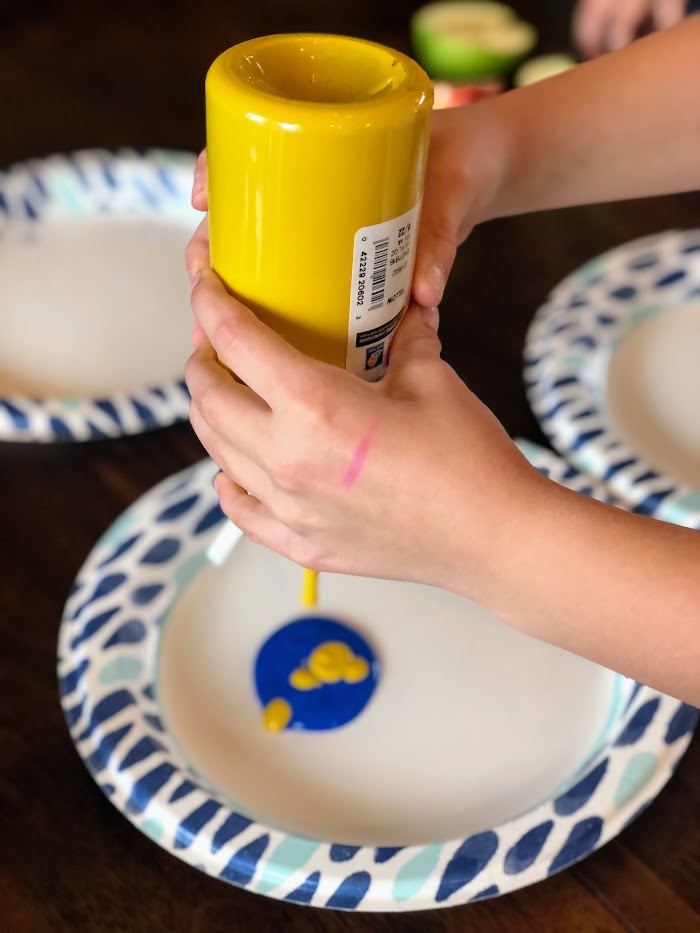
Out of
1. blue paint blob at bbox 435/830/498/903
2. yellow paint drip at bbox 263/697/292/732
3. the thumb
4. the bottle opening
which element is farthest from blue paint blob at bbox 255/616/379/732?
the bottle opening

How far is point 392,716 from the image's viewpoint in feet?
1.84

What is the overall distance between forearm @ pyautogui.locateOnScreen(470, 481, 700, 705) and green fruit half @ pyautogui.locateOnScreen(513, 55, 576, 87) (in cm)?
72

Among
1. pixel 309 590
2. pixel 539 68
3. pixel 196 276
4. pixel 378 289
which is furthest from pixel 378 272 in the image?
pixel 539 68

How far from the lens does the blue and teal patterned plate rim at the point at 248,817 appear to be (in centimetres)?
47

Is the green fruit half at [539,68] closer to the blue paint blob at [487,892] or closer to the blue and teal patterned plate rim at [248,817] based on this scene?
the blue and teal patterned plate rim at [248,817]

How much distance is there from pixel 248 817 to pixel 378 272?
30cm

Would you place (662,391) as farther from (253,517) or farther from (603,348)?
(253,517)

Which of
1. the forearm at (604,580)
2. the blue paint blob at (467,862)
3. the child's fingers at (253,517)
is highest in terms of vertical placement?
the forearm at (604,580)

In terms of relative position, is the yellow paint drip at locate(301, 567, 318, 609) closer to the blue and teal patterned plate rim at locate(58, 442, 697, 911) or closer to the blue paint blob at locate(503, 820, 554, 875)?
the blue and teal patterned plate rim at locate(58, 442, 697, 911)

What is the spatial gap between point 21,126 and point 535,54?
598 mm

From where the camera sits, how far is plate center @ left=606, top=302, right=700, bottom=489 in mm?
731

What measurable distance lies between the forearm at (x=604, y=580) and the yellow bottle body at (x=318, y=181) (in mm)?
123

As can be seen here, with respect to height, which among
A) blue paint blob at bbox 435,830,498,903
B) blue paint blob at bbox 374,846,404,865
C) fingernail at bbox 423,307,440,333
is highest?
fingernail at bbox 423,307,440,333

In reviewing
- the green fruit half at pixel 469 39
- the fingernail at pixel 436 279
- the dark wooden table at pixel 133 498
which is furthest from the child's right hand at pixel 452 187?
the green fruit half at pixel 469 39
